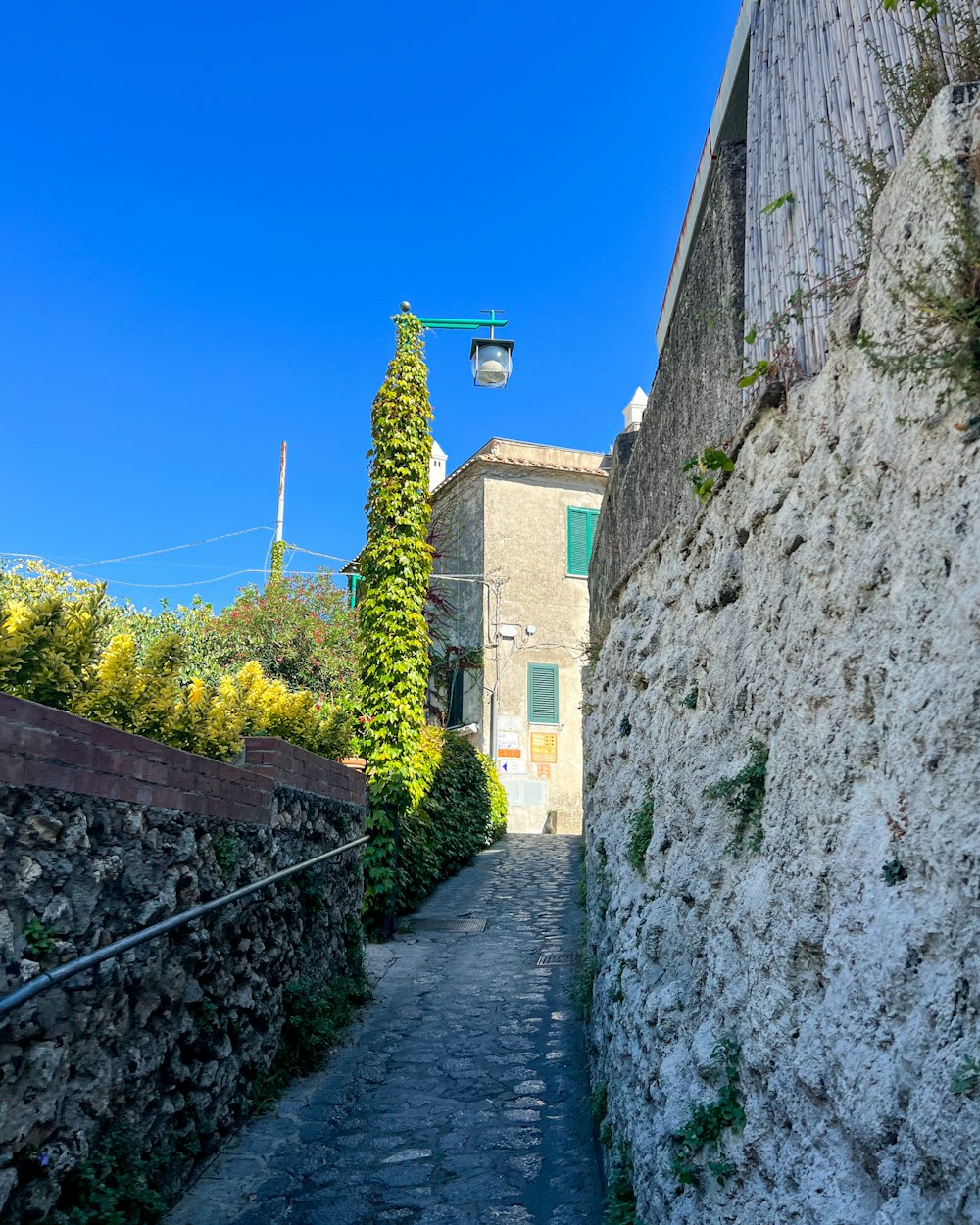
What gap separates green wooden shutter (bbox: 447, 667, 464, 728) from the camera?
20.1 metres

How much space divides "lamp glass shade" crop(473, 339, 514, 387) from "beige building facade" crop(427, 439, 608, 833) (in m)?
7.73

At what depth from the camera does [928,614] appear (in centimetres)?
195

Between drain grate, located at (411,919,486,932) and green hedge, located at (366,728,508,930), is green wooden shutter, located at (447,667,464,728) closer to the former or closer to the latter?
green hedge, located at (366,728,508,930)

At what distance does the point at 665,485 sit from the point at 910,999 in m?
3.42

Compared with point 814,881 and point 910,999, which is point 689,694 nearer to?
point 814,881

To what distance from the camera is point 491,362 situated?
11.5m

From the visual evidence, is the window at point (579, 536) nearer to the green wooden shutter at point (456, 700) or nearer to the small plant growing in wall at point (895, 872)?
the green wooden shutter at point (456, 700)

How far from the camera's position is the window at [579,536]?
66.4 feet

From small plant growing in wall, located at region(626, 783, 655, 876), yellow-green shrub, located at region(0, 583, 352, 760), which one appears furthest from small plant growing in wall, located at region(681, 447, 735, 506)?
yellow-green shrub, located at region(0, 583, 352, 760)

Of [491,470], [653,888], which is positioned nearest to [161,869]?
[653,888]

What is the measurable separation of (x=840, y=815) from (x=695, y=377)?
263cm

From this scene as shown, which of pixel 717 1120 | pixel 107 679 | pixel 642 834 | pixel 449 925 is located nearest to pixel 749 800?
pixel 717 1120

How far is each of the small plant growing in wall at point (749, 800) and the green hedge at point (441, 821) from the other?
6.89 meters

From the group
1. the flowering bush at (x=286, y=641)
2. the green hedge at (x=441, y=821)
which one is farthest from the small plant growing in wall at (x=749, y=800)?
the flowering bush at (x=286, y=641)
